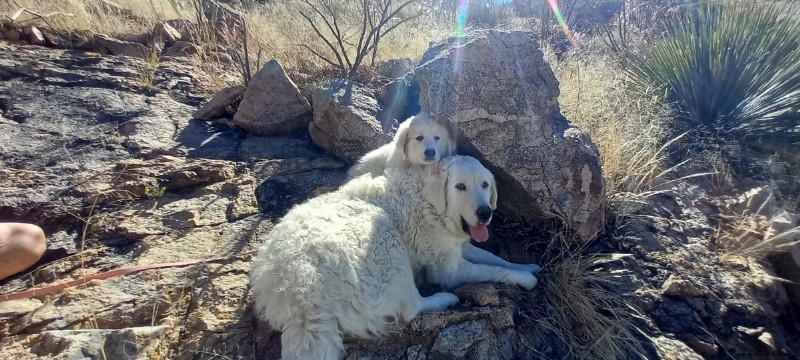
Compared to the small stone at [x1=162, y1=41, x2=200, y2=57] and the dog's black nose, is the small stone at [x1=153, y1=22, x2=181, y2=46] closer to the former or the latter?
the small stone at [x1=162, y1=41, x2=200, y2=57]

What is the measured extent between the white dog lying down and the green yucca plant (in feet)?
13.0

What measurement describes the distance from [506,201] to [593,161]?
2.72 ft

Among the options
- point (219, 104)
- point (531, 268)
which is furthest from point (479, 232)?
point (219, 104)

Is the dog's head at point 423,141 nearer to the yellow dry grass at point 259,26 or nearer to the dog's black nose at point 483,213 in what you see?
the dog's black nose at point 483,213

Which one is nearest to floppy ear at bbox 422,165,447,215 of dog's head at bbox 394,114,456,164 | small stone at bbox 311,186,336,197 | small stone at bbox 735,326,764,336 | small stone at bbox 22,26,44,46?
dog's head at bbox 394,114,456,164

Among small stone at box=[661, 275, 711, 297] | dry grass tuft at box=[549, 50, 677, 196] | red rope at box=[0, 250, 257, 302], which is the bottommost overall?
red rope at box=[0, 250, 257, 302]

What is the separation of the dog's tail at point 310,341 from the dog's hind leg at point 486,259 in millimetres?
1594

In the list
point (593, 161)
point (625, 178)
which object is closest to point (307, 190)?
point (593, 161)

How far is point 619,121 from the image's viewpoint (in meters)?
5.52

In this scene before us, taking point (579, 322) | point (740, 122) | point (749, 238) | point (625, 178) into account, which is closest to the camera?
point (579, 322)

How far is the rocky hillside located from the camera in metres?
3.30

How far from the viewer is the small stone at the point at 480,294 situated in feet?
11.3

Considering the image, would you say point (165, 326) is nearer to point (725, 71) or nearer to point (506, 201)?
point (506, 201)

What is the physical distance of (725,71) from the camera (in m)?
5.95
